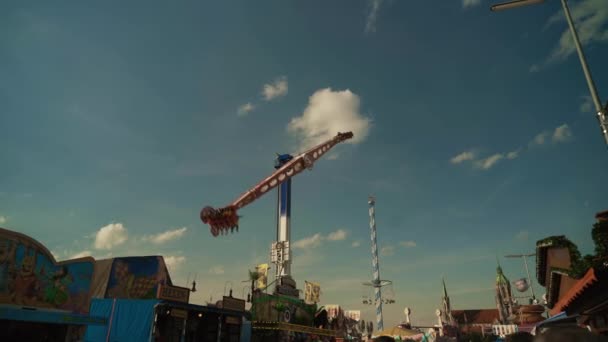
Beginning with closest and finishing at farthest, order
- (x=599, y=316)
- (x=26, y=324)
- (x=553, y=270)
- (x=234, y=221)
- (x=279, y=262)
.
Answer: (x=599, y=316)
(x=553, y=270)
(x=26, y=324)
(x=234, y=221)
(x=279, y=262)

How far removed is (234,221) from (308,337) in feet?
54.8

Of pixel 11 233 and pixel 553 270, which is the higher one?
pixel 11 233

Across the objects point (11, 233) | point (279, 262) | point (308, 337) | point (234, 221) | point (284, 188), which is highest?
point (284, 188)

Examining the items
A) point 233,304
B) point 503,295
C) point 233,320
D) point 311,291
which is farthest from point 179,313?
point 503,295

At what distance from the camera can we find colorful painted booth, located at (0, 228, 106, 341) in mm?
15078

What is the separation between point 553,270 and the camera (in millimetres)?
15352

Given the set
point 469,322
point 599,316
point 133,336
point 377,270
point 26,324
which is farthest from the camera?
point 469,322

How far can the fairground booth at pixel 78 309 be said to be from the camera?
15.3 meters

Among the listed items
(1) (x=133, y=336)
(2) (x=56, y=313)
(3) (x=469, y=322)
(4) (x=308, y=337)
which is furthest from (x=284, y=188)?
(3) (x=469, y=322)

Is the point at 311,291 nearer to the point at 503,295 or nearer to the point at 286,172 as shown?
the point at 286,172

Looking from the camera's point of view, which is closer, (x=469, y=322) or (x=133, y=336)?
(x=133, y=336)

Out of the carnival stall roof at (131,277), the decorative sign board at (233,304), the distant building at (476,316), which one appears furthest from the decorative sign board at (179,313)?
the distant building at (476,316)

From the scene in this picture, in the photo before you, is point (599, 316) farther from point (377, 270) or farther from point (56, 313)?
point (377, 270)

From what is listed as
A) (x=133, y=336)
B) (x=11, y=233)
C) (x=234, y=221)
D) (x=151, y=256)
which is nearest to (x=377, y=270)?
(x=234, y=221)
